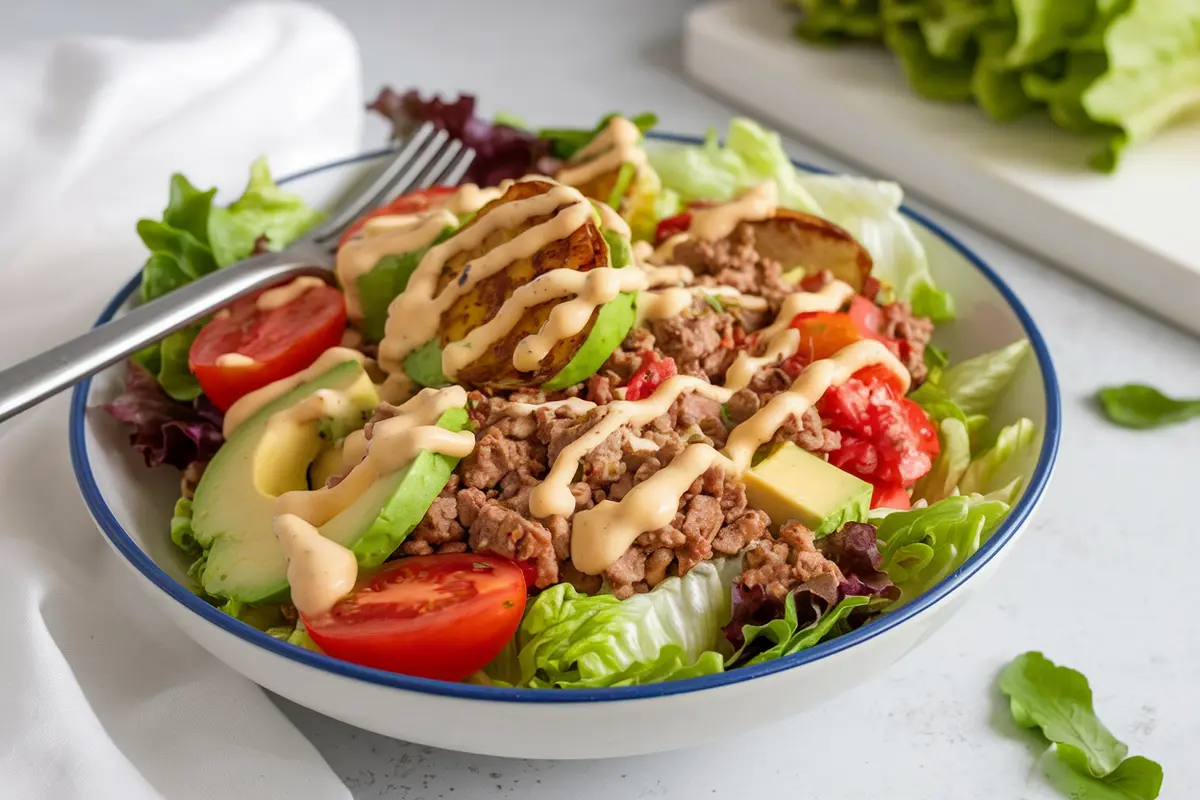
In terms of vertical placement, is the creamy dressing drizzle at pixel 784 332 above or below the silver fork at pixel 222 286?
below

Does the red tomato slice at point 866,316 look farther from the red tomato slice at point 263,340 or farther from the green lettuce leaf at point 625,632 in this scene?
the red tomato slice at point 263,340

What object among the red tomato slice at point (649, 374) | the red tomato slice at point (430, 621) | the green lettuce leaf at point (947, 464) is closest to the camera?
the red tomato slice at point (430, 621)

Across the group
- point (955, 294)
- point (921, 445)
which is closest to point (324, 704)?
point (921, 445)

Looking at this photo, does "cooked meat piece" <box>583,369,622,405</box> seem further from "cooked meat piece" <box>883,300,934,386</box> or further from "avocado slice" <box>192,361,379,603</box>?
"cooked meat piece" <box>883,300,934,386</box>

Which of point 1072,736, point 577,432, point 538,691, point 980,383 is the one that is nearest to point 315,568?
point 538,691

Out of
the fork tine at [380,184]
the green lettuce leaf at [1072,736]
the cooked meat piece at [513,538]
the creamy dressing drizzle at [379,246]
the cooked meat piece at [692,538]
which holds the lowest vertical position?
the green lettuce leaf at [1072,736]

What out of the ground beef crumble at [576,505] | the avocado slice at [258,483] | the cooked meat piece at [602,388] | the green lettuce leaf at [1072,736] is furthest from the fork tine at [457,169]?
the green lettuce leaf at [1072,736]

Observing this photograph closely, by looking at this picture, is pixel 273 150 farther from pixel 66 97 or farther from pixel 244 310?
pixel 244 310
